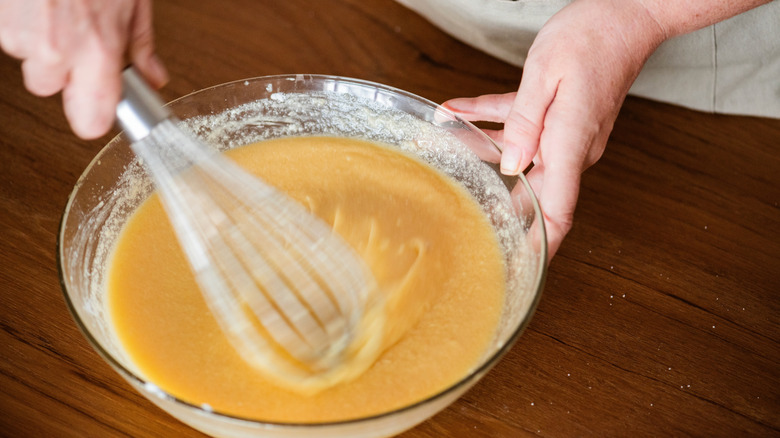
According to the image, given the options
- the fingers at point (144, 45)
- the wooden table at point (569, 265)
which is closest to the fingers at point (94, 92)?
the fingers at point (144, 45)

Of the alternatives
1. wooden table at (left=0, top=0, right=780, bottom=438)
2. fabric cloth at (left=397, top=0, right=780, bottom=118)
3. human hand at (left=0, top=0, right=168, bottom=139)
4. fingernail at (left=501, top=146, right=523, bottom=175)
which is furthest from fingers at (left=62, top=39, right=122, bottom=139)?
fabric cloth at (left=397, top=0, right=780, bottom=118)

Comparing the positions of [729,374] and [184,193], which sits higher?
[184,193]

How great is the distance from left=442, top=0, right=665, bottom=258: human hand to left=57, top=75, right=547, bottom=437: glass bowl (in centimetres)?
4

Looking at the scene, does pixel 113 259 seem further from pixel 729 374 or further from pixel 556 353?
pixel 729 374

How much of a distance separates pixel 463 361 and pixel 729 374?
33cm

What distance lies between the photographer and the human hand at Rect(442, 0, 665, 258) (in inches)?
34.7

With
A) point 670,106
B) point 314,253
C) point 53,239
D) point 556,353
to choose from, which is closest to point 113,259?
point 53,239

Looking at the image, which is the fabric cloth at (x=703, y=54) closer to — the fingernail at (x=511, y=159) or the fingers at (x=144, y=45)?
the fingernail at (x=511, y=159)

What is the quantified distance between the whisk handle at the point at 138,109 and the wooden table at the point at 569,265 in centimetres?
28

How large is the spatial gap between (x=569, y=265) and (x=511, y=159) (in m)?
0.17

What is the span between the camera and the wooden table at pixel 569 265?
2.60 feet

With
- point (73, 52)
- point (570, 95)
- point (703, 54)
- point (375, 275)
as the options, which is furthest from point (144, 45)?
point (703, 54)

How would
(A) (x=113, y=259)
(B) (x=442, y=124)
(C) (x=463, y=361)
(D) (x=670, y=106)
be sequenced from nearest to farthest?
(C) (x=463, y=361) → (A) (x=113, y=259) → (B) (x=442, y=124) → (D) (x=670, y=106)

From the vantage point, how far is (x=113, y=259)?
Answer: 872mm
